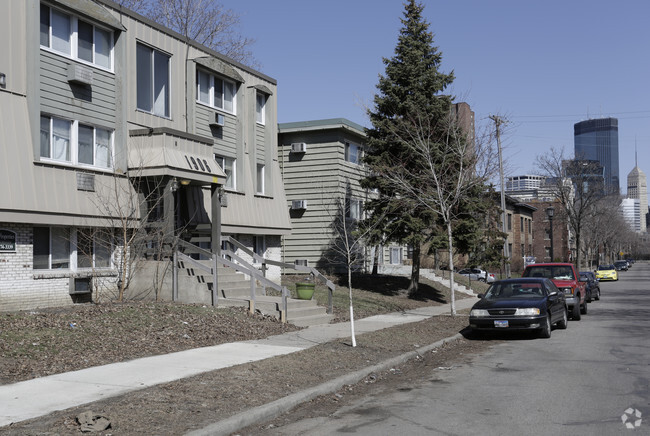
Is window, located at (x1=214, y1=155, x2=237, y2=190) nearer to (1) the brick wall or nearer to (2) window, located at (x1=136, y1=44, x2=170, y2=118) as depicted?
(2) window, located at (x1=136, y1=44, x2=170, y2=118)

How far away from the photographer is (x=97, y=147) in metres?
16.9

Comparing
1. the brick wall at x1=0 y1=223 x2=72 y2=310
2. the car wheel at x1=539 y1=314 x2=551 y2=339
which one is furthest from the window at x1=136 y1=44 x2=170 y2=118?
the car wheel at x1=539 y1=314 x2=551 y2=339

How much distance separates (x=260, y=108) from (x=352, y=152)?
844 centimetres

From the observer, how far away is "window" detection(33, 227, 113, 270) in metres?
15.2

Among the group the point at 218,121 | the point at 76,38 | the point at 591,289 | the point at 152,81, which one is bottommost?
the point at 591,289

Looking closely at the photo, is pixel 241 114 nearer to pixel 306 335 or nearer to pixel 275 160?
pixel 275 160

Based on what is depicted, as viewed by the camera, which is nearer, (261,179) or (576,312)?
(576,312)

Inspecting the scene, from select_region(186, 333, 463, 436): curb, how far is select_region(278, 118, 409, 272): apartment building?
62.6ft

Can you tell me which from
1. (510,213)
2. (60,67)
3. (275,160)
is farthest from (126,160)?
(510,213)

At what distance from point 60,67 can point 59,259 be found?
4689mm

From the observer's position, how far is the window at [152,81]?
18.4m

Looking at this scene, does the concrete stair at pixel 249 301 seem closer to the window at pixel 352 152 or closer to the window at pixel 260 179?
the window at pixel 260 179

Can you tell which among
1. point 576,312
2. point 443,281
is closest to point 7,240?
point 576,312

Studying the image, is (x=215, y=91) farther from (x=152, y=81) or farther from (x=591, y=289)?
(x=591, y=289)
